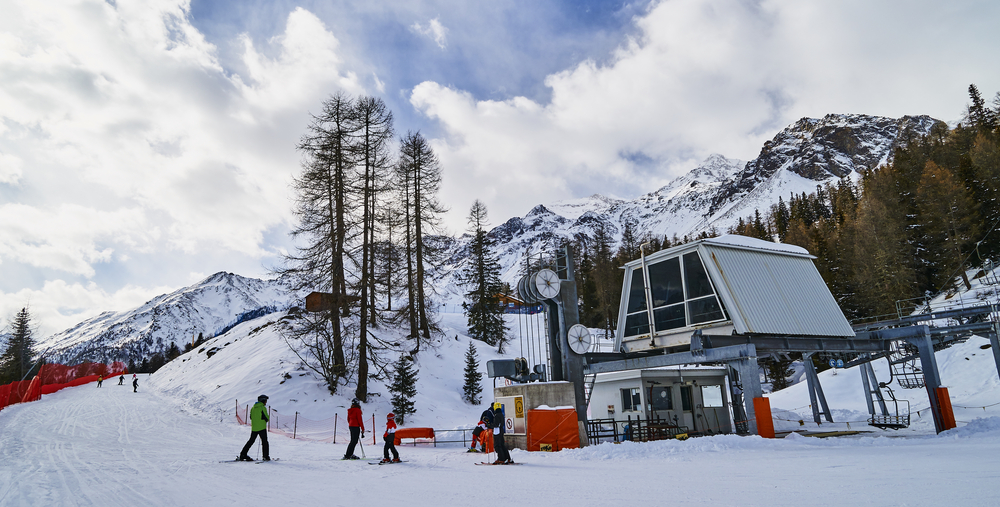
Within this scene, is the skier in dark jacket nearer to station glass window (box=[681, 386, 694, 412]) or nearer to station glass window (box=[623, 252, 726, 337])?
station glass window (box=[623, 252, 726, 337])

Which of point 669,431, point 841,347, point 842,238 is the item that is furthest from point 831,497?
point 842,238

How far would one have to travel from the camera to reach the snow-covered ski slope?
6.82 metres

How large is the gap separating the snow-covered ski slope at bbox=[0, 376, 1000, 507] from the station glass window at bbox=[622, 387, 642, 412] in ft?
28.6

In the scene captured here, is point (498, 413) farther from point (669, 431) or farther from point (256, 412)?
point (669, 431)

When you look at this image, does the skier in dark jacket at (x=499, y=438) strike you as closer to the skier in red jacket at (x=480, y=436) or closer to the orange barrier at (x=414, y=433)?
the skier in red jacket at (x=480, y=436)

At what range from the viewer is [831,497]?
6.30 metres

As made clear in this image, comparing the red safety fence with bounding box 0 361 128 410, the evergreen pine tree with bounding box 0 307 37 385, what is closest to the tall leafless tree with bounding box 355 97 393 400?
the red safety fence with bounding box 0 361 128 410

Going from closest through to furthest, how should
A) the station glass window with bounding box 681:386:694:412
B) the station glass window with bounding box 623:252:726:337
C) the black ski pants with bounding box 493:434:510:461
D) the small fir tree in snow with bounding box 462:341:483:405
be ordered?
the black ski pants with bounding box 493:434:510:461
the station glass window with bounding box 623:252:726:337
the station glass window with bounding box 681:386:694:412
the small fir tree in snow with bounding box 462:341:483:405

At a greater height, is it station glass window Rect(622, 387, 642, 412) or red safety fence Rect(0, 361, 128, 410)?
red safety fence Rect(0, 361, 128, 410)

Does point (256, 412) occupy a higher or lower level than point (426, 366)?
lower

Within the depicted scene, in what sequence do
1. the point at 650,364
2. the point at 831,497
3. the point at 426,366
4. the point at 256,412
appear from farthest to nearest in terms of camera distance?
the point at 426,366, the point at 650,364, the point at 256,412, the point at 831,497

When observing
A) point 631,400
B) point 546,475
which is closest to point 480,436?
point 546,475

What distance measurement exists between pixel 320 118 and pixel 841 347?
78.3ft

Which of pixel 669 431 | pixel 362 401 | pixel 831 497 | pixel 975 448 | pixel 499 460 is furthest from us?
pixel 362 401
